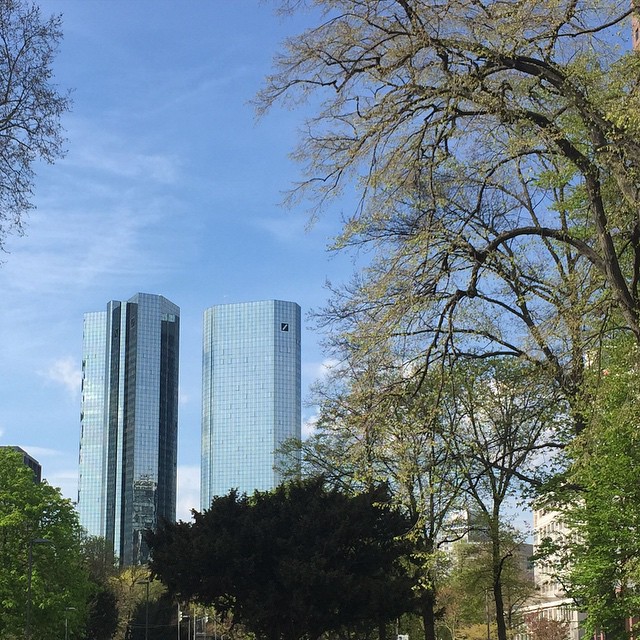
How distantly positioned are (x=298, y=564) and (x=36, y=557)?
2251 centimetres

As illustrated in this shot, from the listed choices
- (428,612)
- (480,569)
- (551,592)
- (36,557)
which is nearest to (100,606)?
(36,557)

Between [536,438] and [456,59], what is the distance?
21.2 metres

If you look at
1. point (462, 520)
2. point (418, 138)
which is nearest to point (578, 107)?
point (418, 138)

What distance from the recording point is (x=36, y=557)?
53500 mm

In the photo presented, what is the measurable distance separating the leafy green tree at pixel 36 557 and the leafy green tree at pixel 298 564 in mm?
13682

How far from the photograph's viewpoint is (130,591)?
115125 millimetres

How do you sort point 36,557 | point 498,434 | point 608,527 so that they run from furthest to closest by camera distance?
point 36,557, point 498,434, point 608,527

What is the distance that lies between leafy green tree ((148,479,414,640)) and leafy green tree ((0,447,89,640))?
13682 millimetres

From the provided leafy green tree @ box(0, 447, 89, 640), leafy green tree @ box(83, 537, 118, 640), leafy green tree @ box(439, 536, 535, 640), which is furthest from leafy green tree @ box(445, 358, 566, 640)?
leafy green tree @ box(83, 537, 118, 640)

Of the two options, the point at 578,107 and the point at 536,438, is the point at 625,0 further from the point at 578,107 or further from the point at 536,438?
the point at 536,438

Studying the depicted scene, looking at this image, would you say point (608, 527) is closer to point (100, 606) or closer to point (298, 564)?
point (298, 564)

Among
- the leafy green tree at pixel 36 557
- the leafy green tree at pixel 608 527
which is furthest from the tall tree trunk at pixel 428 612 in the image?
the leafy green tree at pixel 36 557

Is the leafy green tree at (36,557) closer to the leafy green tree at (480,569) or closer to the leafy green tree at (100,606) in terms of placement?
the leafy green tree at (100,606)

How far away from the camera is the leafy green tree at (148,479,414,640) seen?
37438mm
